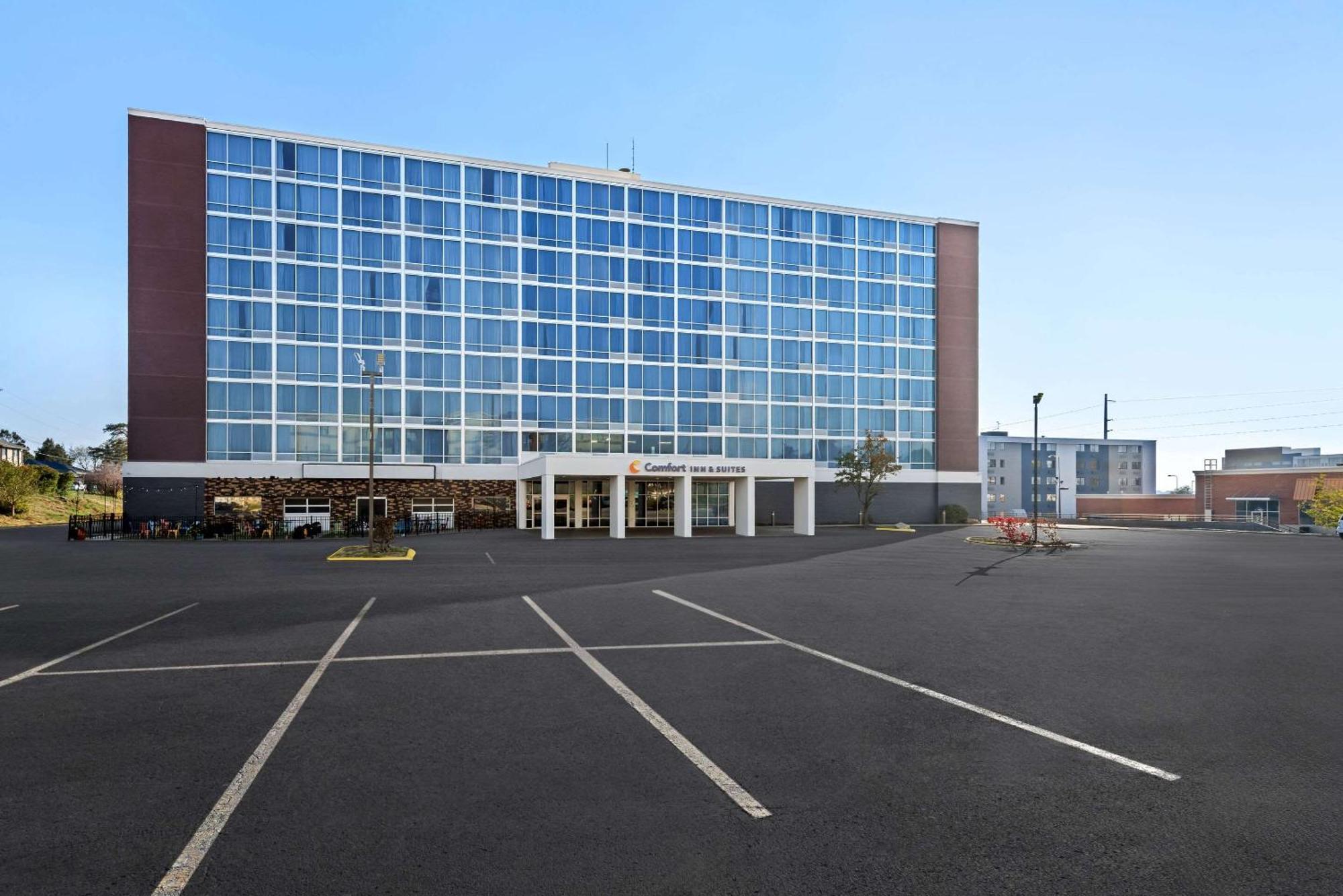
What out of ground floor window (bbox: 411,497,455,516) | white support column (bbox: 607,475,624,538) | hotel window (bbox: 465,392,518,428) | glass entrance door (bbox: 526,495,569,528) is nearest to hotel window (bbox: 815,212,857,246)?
hotel window (bbox: 465,392,518,428)

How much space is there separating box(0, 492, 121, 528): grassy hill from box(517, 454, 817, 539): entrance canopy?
1767 inches

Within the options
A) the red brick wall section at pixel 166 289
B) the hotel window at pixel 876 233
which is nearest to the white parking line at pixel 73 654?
the red brick wall section at pixel 166 289

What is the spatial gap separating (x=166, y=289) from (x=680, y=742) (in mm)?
55555

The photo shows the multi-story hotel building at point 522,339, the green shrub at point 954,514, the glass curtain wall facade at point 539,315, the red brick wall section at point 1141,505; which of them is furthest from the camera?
the red brick wall section at point 1141,505

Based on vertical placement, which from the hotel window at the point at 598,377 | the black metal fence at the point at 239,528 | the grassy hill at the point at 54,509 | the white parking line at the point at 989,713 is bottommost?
the grassy hill at the point at 54,509

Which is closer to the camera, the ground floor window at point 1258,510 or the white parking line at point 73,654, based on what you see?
the white parking line at point 73,654

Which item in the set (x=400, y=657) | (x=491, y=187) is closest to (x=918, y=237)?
(x=491, y=187)

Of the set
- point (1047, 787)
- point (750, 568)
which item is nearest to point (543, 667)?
point (1047, 787)

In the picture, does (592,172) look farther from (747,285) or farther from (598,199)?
(747,285)

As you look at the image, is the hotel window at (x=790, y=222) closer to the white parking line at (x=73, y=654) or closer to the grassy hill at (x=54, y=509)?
the white parking line at (x=73, y=654)

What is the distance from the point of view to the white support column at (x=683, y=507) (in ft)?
144

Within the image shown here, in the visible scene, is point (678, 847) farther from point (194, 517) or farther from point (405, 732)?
point (194, 517)

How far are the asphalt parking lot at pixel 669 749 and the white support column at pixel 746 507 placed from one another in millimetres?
29853

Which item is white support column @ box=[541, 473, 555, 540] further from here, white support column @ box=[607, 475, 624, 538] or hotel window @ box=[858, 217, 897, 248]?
hotel window @ box=[858, 217, 897, 248]
